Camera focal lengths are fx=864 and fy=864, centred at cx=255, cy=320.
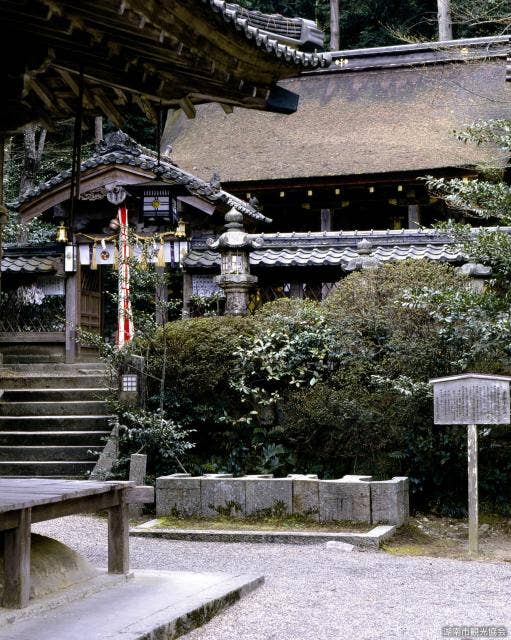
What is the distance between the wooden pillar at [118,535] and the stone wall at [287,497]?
3.59m

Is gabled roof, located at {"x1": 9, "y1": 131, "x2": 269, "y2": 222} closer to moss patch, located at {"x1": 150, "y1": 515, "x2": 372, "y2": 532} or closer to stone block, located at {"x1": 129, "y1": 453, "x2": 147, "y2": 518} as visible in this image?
stone block, located at {"x1": 129, "y1": 453, "x2": 147, "y2": 518}

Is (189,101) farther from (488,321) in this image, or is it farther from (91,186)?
(91,186)

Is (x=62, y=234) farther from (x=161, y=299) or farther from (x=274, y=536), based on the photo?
(x=274, y=536)

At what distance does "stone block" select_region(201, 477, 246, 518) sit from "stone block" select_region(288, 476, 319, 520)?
0.57 meters

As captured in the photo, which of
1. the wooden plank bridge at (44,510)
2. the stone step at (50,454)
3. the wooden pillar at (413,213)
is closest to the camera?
the wooden plank bridge at (44,510)

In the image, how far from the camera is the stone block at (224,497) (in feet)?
30.3

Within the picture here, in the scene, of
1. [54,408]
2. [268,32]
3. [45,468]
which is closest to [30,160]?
[54,408]

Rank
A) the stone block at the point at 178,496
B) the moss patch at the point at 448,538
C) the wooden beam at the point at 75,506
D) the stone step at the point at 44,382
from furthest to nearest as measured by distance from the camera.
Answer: the stone step at the point at 44,382
the stone block at the point at 178,496
the moss patch at the point at 448,538
the wooden beam at the point at 75,506

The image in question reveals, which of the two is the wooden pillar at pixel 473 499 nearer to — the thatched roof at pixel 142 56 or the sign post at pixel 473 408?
the sign post at pixel 473 408

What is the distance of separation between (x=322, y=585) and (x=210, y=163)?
1533 cm

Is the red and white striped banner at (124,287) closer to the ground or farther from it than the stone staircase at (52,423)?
farther from it

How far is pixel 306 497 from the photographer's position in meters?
9.05

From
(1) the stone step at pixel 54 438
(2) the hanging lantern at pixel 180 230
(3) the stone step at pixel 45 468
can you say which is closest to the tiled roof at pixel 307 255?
(2) the hanging lantern at pixel 180 230

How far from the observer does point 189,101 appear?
5836mm
